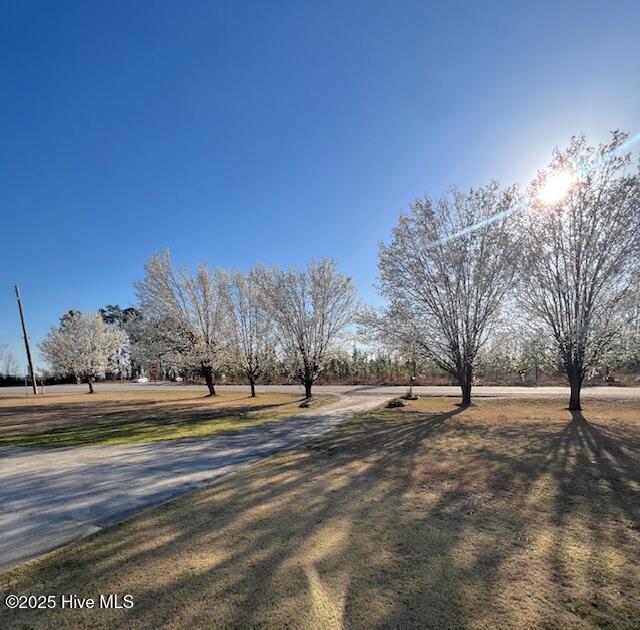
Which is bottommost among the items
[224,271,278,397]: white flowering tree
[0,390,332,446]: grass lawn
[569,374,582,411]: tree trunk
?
[569,374,582,411]: tree trunk

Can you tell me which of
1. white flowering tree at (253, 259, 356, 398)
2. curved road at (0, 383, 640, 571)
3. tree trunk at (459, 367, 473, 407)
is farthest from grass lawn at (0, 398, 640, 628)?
white flowering tree at (253, 259, 356, 398)

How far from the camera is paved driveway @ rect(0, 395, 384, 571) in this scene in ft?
13.6

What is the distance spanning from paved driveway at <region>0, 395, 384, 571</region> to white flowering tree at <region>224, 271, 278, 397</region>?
11.8m

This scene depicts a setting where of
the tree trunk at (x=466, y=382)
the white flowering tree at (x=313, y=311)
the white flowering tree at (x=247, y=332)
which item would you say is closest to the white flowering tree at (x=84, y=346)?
the white flowering tree at (x=247, y=332)

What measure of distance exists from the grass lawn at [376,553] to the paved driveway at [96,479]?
0.49 m

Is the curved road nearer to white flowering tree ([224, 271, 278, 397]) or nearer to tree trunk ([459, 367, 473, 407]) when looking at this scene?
tree trunk ([459, 367, 473, 407])

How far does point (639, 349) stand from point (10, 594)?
55.6ft

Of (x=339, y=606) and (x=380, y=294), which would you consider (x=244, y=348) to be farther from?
(x=339, y=606)

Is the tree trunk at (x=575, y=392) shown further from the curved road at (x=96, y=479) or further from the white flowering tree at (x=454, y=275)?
the curved road at (x=96, y=479)

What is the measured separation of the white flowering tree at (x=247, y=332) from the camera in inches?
866

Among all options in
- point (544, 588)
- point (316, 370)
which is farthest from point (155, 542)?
point (316, 370)

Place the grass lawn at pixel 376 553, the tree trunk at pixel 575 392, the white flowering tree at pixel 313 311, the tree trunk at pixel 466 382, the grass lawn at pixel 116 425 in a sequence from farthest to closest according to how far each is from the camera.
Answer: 1. the white flowering tree at pixel 313 311
2. the tree trunk at pixel 466 382
3. the tree trunk at pixel 575 392
4. the grass lawn at pixel 116 425
5. the grass lawn at pixel 376 553

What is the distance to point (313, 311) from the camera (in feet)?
65.0

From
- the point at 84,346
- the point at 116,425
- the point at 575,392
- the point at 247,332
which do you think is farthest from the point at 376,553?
the point at 84,346
